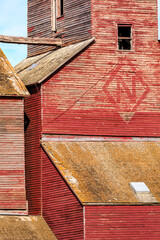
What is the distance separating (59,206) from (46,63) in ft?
36.0

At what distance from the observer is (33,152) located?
4175cm

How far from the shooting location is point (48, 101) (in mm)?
41562

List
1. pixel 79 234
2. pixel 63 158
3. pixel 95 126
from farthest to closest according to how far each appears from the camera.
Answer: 1. pixel 95 126
2. pixel 63 158
3. pixel 79 234

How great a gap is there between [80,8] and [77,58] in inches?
171

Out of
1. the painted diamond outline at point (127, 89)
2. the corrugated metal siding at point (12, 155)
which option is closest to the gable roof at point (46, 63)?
the painted diamond outline at point (127, 89)

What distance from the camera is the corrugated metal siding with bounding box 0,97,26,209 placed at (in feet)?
127

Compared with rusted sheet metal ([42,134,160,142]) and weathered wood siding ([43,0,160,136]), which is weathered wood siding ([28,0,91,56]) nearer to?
weathered wood siding ([43,0,160,136])

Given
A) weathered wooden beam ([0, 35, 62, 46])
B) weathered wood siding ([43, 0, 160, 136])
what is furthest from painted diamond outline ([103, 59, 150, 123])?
weathered wooden beam ([0, 35, 62, 46])

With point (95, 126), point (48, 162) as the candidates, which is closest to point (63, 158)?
point (48, 162)

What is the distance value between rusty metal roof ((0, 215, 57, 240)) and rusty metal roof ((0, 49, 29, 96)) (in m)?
7.48

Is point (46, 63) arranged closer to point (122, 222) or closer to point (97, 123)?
point (97, 123)

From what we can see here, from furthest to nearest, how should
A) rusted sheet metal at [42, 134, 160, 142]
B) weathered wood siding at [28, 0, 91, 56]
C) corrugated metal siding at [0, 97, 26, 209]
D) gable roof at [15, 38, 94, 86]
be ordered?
weathered wood siding at [28, 0, 91, 56] → gable roof at [15, 38, 94, 86] → rusted sheet metal at [42, 134, 160, 142] → corrugated metal siding at [0, 97, 26, 209]

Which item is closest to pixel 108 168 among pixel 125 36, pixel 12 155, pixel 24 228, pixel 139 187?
pixel 139 187

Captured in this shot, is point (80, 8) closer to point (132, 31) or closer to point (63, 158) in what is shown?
point (132, 31)
